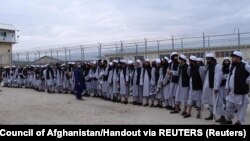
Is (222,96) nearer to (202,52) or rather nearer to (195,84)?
(195,84)

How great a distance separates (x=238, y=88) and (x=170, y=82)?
3937 mm

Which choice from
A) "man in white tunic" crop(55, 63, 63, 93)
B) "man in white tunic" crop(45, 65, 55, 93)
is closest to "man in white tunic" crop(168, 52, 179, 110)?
"man in white tunic" crop(55, 63, 63, 93)

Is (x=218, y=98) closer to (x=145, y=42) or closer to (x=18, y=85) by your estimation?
Answer: (x=145, y=42)

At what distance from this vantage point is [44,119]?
11.4m

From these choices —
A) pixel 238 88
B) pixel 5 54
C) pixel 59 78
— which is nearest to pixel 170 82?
pixel 238 88

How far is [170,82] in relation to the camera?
13.4 metres

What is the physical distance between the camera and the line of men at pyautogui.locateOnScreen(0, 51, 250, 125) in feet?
32.5

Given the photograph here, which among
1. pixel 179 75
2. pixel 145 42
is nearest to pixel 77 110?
pixel 179 75

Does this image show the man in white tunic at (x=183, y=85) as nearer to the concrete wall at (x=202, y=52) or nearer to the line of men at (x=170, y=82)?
the line of men at (x=170, y=82)

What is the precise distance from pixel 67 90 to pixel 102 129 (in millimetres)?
13640

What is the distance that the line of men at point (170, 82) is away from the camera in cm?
989

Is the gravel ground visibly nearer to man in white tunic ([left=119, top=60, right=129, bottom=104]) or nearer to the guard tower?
man in white tunic ([left=119, top=60, right=129, bottom=104])

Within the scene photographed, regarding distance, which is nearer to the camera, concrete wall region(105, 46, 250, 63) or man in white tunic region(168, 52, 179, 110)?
man in white tunic region(168, 52, 179, 110)

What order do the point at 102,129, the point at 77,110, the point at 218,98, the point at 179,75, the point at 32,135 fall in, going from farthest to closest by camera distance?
the point at 77,110 → the point at 179,75 → the point at 218,98 → the point at 102,129 → the point at 32,135
